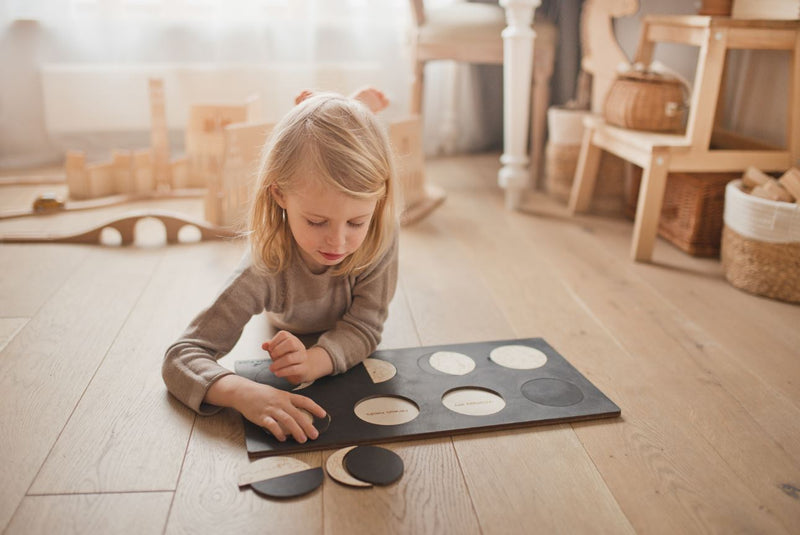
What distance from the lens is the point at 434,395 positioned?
1040mm

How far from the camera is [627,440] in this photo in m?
0.96

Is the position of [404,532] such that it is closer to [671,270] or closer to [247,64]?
[671,270]

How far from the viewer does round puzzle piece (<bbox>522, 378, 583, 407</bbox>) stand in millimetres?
1034

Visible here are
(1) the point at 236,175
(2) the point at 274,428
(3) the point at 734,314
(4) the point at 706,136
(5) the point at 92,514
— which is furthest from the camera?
(1) the point at 236,175

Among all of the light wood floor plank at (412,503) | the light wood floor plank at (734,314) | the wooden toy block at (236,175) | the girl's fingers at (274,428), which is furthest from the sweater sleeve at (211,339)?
the light wood floor plank at (734,314)

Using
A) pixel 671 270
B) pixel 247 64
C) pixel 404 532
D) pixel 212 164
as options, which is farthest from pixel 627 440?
pixel 247 64

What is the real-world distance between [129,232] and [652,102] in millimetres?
1248

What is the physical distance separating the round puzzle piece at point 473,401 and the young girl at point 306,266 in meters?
0.16

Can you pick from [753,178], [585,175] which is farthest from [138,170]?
[753,178]

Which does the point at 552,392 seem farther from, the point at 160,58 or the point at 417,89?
the point at 160,58

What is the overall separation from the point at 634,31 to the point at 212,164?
Result: 1387mm

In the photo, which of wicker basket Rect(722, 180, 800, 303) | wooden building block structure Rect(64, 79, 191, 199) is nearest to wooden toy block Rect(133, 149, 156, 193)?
wooden building block structure Rect(64, 79, 191, 199)

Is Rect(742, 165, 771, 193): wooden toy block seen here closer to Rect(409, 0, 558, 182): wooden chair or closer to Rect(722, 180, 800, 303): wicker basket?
Rect(722, 180, 800, 303): wicker basket

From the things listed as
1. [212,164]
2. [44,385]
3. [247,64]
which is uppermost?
[247,64]
